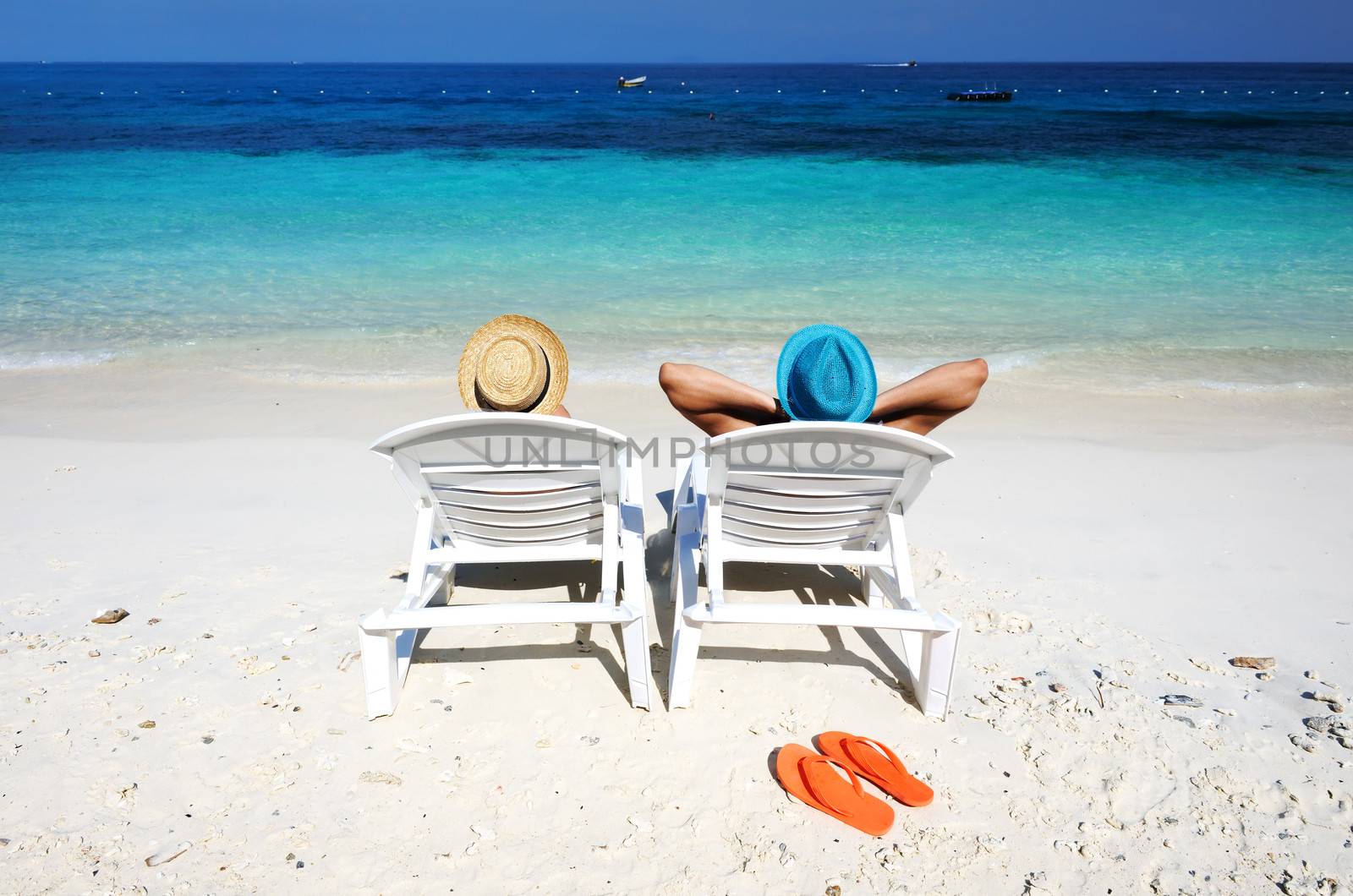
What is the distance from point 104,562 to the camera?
4172 millimetres

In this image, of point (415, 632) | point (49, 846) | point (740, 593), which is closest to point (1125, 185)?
point (740, 593)

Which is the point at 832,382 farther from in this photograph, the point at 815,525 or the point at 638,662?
the point at 638,662

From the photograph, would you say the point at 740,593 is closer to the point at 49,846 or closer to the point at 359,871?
the point at 359,871

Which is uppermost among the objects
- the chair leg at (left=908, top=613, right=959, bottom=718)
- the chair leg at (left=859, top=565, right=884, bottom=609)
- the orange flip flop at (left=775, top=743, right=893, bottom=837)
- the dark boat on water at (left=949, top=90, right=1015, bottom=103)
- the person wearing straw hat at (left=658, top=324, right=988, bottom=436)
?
the dark boat on water at (left=949, top=90, right=1015, bottom=103)

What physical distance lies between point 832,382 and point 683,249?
9.87m

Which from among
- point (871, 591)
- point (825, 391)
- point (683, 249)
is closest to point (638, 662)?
point (825, 391)

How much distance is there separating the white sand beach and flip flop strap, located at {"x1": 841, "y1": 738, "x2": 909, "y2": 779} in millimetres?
79

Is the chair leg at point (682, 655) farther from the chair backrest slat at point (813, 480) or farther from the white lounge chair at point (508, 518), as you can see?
the chair backrest slat at point (813, 480)

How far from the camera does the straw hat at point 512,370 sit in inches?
142

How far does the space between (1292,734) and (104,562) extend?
4.73 m

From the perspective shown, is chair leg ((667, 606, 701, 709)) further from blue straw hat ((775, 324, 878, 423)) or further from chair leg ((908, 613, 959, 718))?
blue straw hat ((775, 324, 878, 423))

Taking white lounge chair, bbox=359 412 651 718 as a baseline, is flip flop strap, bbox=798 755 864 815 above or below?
below

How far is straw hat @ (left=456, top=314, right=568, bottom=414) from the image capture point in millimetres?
3613

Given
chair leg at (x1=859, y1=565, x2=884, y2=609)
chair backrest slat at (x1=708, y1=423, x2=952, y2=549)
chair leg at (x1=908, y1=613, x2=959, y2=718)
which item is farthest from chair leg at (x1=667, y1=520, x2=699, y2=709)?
chair leg at (x1=859, y1=565, x2=884, y2=609)
